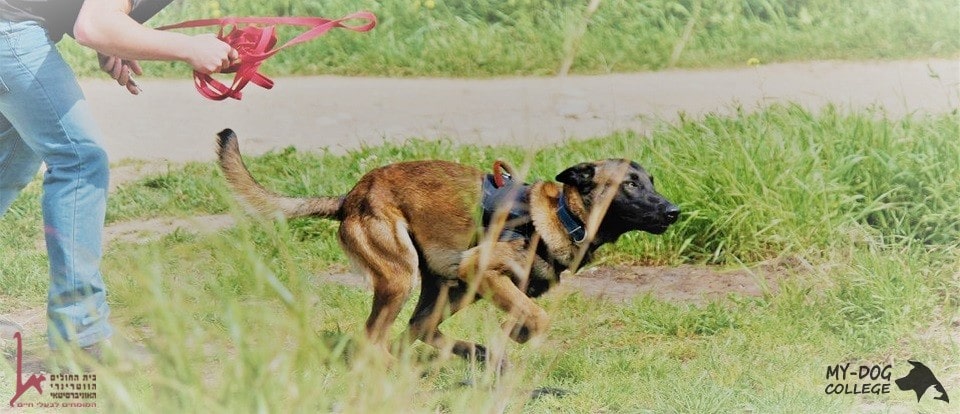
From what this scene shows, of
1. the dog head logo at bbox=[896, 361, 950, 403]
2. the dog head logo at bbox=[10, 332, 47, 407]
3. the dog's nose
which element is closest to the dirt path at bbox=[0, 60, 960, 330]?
the dog head logo at bbox=[10, 332, 47, 407]

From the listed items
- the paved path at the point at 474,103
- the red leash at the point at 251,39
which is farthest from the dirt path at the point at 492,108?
the red leash at the point at 251,39

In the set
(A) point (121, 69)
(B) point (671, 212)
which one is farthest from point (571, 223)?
(A) point (121, 69)

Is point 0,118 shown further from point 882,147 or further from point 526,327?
point 882,147

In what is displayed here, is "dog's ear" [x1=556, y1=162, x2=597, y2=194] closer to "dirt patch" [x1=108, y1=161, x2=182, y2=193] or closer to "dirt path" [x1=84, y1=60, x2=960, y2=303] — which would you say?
"dirt path" [x1=84, y1=60, x2=960, y2=303]

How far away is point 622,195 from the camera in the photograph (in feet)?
16.1

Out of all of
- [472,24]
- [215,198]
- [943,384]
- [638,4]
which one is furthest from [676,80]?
[215,198]

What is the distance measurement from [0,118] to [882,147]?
362cm

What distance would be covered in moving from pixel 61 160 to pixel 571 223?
2.00 m

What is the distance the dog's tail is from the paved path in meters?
0.19

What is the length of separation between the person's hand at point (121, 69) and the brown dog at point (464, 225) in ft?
1.48

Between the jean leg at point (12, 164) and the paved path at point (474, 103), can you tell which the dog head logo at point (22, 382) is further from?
the paved path at point (474, 103)

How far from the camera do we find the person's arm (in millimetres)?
4523

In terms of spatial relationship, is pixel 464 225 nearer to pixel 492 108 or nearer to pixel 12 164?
pixel 492 108

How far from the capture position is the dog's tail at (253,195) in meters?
4.88
